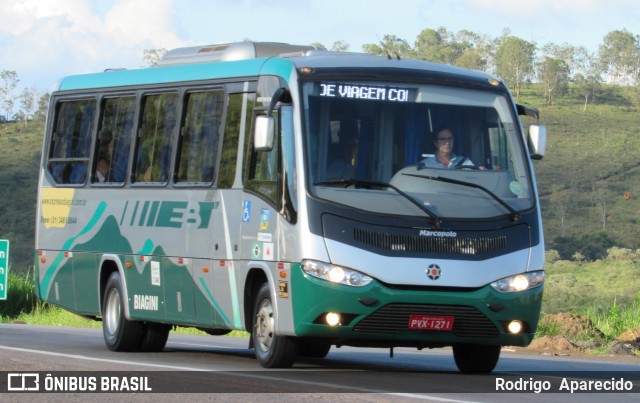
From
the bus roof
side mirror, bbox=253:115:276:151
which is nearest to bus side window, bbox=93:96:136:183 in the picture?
the bus roof

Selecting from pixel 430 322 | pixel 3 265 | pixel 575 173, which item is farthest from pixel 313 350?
pixel 575 173

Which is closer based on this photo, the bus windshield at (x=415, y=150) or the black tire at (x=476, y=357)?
the bus windshield at (x=415, y=150)

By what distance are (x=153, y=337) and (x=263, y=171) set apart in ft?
13.8

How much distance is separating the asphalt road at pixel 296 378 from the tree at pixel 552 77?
96840 millimetres

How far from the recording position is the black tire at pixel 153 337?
17609 mm

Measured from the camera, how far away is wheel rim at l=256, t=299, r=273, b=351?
1388 cm

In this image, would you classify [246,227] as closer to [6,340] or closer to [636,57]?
[6,340]

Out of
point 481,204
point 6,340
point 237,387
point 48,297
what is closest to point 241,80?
point 481,204

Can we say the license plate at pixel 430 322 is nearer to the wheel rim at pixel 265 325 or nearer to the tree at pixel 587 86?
the wheel rim at pixel 265 325

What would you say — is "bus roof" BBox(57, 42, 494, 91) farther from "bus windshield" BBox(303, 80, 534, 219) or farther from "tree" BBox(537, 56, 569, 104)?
"tree" BBox(537, 56, 569, 104)

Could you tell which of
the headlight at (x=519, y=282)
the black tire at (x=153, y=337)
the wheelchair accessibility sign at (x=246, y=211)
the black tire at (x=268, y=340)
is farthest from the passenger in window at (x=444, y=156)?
Result: the black tire at (x=153, y=337)

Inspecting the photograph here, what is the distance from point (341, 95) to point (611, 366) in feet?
17.9

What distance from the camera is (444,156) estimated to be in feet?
45.6

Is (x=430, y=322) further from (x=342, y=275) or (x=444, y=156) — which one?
(x=444, y=156)
